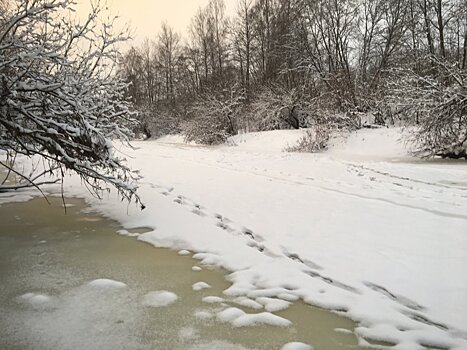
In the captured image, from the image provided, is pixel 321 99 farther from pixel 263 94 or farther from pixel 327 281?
pixel 327 281

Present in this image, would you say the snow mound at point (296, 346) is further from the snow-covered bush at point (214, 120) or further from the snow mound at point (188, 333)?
the snow-covered bush at point (214, 120)

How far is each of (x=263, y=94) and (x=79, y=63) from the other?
1861cm

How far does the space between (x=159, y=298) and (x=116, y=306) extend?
1.15 feet

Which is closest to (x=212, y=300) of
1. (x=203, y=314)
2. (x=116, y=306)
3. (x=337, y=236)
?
(x=203, y=314)

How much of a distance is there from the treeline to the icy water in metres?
10.8

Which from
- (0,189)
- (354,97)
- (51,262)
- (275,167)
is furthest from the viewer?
(354,97)

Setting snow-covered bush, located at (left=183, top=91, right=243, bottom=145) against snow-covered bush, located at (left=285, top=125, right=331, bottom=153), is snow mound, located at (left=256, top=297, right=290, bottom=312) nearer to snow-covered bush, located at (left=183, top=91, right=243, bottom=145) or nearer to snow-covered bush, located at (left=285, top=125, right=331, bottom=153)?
snow-covered bush, located at (left=285, top=125, right=331, bottom=153)

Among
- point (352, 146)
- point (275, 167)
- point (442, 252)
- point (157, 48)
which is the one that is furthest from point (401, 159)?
point (157, 48)

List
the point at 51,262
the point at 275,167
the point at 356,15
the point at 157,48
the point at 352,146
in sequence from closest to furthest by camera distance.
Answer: the point at 51,262
the point at 275,167
the point at 352,146
the point at 356,15
the point at 157,48

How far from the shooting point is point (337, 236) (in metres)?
4.79

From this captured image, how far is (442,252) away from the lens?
4.14 m

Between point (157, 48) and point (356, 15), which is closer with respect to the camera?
point (356, 15)

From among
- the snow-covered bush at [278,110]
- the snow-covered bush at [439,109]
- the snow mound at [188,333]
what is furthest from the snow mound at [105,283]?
the snow-covered bush at [278,110]

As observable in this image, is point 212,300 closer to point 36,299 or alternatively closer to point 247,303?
point 247,303
